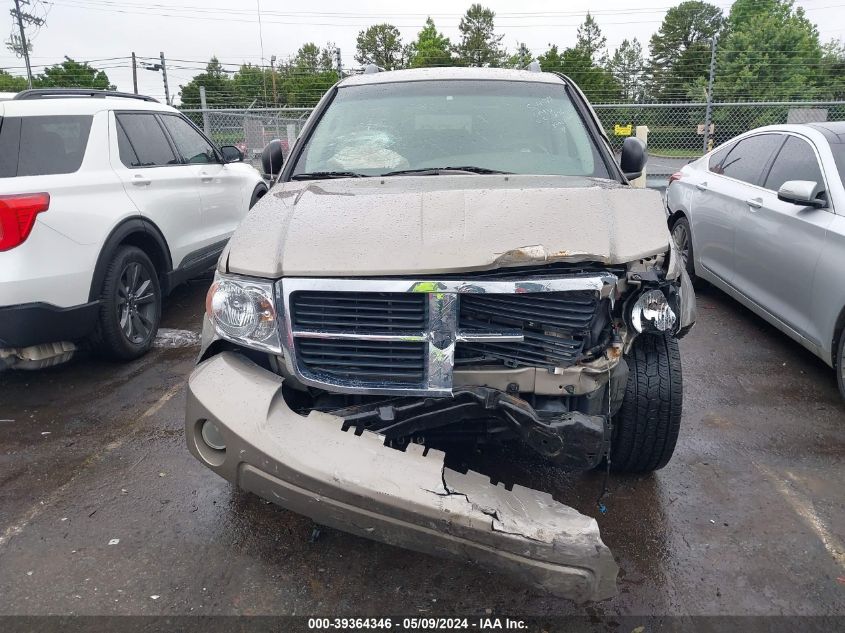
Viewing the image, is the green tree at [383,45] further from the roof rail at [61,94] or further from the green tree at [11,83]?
the roof rail at [61,94]

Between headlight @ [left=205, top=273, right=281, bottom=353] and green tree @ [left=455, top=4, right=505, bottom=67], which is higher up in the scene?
green tree @ [left=455, top=4, right=505, bottom=67]

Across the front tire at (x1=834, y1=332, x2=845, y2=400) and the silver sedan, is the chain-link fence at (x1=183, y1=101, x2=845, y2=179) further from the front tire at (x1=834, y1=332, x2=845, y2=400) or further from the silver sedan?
the front tire at (x1=834, y1=332, x2=845, y2=400)

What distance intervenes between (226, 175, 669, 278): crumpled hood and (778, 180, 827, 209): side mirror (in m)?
1.89

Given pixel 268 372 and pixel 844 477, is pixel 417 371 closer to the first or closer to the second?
pixel 268 372

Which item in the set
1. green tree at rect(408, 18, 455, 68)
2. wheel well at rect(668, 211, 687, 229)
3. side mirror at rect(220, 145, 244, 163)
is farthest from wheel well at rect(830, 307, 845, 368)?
green tree at rect(408, 18, 455, 68)

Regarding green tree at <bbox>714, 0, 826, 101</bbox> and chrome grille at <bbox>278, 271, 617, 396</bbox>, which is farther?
green tree at <bbox>714, 0, 826, 101</bbox>

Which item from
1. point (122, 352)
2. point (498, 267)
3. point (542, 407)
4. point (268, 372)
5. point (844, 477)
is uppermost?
point (498, 267)

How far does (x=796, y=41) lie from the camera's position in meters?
33.4

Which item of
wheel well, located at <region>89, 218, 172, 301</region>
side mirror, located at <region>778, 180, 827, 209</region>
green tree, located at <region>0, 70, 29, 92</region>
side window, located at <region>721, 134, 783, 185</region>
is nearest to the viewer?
side mirror, located at <region>778, 180, 827, 209</region>

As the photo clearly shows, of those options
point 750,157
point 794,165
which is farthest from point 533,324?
point 750,157

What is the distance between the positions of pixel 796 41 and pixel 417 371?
1578 inches

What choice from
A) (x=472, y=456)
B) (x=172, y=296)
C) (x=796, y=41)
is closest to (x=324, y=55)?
(x=796, y=41)

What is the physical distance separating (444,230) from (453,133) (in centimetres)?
136

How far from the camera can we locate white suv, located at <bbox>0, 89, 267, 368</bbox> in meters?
3.67
